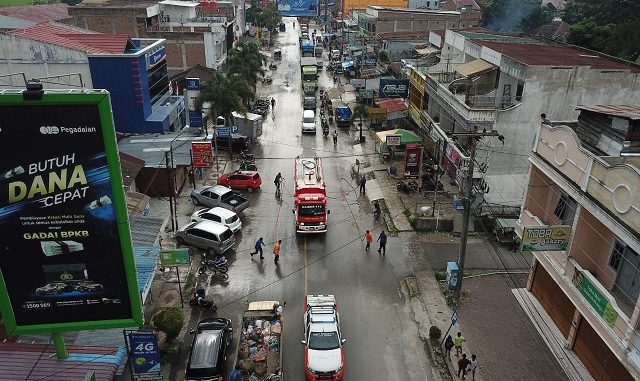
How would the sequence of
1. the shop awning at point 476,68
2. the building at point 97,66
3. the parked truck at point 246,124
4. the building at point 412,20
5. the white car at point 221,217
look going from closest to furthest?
the white car at point 221,217, the shop awning at point 476,68, the building at point 97,66, the parked truck at point 246,124, the building at point 412,20

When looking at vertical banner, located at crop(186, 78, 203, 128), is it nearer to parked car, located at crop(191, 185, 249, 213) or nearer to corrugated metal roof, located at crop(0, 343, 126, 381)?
parked car, located at crop(191, 185, 249, 213)

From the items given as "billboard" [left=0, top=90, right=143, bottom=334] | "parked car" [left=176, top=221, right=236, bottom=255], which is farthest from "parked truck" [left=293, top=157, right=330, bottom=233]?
"billboard" [left=0, top=90, right=143, bottom=334]

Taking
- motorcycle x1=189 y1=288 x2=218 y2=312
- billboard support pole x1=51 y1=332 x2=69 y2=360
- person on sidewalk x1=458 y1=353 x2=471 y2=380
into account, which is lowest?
motorcycle x1=189 y1=288 x2=218 y2=312

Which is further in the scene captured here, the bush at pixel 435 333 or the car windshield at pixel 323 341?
the bush at pixel 435 333

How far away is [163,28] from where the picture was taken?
200 ft

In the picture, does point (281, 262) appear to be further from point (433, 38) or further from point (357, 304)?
point (433, 38)

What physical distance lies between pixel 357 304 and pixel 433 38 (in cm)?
3723

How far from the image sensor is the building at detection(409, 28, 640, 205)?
27.2 meters

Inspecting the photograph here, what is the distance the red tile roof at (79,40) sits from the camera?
32.4 meters

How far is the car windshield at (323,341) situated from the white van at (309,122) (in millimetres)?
29761

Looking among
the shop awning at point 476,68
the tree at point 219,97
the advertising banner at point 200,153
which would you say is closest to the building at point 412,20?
the tree at point 219,97

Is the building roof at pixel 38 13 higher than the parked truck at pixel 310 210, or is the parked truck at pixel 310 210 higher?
the building roof at pixel 38 13

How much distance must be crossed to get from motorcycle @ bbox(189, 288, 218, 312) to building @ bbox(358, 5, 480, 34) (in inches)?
2439

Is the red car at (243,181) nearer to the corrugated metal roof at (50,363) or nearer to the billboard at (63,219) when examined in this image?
the corrugated metal roof at (50,363)
